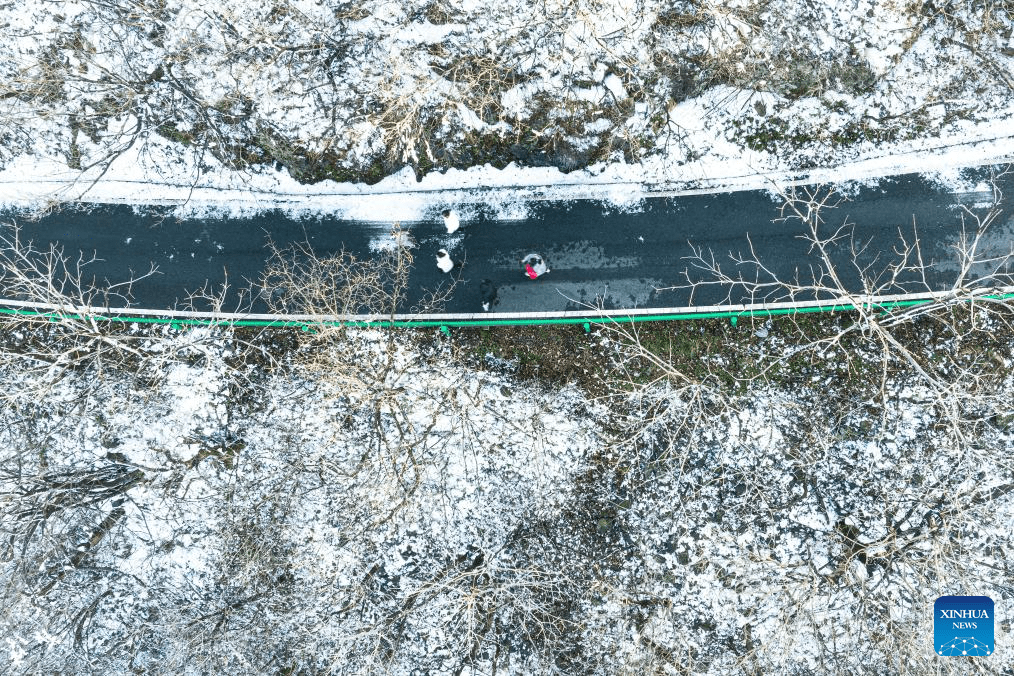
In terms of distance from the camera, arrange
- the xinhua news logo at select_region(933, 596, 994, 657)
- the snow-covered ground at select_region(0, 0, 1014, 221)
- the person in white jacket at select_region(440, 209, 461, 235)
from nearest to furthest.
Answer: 1. the snow-covered ground at select_region(0, 0, 1014, 221)
2. the person in white jacket at select_region(440, 209, 461, 235)
3. the xinhua news logo at select_region(933, 596, 994, 657)

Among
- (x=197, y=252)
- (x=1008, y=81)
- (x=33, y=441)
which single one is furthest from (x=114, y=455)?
(x=1008, y=81)

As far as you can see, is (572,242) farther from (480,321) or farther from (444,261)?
(444,261)

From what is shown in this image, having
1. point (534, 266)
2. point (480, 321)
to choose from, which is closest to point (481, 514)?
point (480, 321)

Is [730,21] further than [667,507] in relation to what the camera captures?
No

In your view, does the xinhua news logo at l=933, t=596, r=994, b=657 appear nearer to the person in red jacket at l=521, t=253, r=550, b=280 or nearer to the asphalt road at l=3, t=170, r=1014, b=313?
the asphalt road at l=3, t=170, r=1014, b=313

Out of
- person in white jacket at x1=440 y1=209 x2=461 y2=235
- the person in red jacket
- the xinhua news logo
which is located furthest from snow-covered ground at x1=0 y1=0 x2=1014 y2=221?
the xinhua news logo

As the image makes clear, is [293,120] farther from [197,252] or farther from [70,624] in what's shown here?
[70,624]

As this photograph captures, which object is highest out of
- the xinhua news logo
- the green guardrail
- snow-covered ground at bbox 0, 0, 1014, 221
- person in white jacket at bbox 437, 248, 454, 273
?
snow-covered ground at bbox 0, 0, 1014, 221
